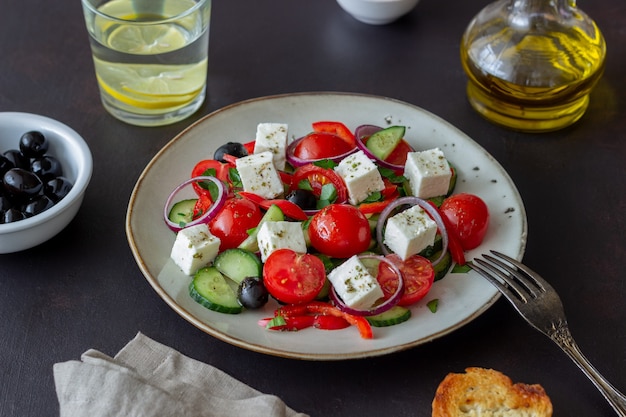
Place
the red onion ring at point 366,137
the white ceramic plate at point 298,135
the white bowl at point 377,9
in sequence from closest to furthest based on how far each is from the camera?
the white ceramic plate at point 298,135 → the red onion ring at point 366,137 → the white bowl at point 377,9

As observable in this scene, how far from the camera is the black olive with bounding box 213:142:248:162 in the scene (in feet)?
7.56

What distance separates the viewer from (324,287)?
1.96m

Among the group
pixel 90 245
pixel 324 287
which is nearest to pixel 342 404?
pixel 324 287

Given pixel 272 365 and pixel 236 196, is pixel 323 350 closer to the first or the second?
pixel 272 365

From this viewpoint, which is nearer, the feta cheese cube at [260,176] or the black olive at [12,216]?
the black olive at [12,216]

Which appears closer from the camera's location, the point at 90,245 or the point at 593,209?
the point at 90,245

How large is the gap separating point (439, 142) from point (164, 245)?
0.85 m

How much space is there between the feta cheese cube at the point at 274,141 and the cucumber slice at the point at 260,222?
0.22m

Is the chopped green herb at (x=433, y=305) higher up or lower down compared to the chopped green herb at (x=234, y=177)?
higher up

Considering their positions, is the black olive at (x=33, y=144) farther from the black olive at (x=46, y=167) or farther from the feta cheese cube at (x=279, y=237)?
the feta cheese cube at (x=279, y=237)

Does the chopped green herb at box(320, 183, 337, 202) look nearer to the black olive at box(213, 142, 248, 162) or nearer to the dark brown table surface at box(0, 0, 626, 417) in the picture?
the black olive at box(213, 142, 248, 162)

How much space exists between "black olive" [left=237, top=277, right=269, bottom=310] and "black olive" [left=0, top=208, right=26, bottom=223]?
585mm

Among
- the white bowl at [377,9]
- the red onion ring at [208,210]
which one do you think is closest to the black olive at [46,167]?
the red onion ring at [208,210]

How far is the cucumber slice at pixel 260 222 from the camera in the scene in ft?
6.73
